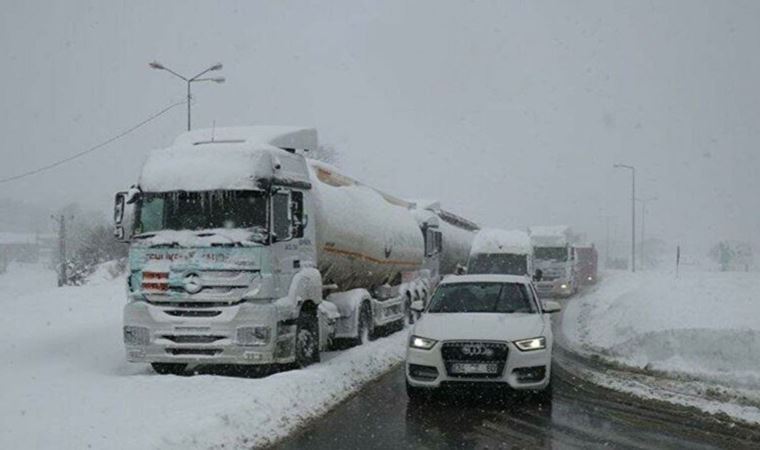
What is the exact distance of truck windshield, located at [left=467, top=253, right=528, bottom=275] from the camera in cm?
2695

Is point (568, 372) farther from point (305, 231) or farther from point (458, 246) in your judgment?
point (458, 246)

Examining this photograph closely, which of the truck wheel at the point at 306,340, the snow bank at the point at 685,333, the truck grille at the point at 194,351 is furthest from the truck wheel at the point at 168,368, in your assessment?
the snow bank at the point at 685,333

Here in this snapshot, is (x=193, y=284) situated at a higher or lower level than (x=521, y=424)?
higher

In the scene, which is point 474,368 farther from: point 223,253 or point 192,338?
point 192,338

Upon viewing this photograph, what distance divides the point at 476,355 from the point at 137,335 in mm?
5091

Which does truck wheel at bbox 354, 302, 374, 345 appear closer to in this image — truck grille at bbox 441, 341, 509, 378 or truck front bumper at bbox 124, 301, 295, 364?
truck front bumper at bbox 124, 301, 295, 364

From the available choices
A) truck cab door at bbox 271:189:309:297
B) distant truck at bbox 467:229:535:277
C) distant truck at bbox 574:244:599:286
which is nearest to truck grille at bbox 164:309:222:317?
truck cab door at bbox 271:189:309:297

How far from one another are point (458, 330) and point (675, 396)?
10.5ft

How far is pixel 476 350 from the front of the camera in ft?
30.8

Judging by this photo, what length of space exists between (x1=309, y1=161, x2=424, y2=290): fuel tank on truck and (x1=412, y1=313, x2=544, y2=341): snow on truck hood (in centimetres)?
364

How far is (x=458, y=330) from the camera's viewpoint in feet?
32.1

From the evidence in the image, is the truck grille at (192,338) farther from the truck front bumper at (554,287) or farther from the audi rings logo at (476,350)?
the truck front bumper at (554,287)

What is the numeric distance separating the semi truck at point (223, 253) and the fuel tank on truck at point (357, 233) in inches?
21.8

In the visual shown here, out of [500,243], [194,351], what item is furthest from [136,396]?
[500,243]
